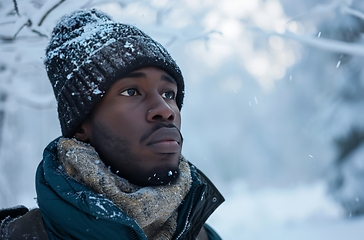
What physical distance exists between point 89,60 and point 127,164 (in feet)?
1.70

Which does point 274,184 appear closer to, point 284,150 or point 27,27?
point 284,150

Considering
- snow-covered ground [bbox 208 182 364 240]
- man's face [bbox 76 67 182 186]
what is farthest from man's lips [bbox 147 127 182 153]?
snow-covered ground [bbox 208 182 364 240]

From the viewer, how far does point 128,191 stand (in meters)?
1.50

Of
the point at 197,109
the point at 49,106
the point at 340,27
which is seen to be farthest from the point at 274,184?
the point at 49,106

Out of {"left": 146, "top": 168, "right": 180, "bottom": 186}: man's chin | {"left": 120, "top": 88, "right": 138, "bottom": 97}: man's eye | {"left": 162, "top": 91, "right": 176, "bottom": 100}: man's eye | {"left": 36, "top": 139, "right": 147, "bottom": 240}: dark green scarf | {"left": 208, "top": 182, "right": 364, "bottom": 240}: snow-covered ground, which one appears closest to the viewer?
{"left": 36, "top": 139, "right": 147, "bottom": 240}: dark green scarf

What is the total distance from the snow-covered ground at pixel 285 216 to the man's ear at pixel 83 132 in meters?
5.35

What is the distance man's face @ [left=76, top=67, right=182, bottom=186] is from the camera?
152 centimetres

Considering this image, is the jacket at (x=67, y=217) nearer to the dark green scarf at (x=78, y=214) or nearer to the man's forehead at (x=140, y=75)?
the dark green scarf at (x=78, y=214)

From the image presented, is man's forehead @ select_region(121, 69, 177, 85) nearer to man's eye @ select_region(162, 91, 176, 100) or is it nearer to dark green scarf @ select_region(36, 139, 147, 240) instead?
man's eye @ select_region(162, 91, 176, 100)

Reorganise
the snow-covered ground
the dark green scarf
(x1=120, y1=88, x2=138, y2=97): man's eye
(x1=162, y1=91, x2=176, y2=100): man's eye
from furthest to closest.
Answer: the snow-covered ground → (x1=162, y1=91, x2=176, y2=100): man's eye → (x1=120, y1=88, x2=138, y2=97): man's eye → the dark green scarf

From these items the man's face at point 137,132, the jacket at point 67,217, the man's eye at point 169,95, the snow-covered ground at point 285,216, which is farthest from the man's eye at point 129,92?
the snow-covered ground at point 285,216

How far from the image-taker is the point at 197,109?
14430 mm

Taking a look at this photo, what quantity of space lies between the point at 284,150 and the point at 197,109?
4.44 meters

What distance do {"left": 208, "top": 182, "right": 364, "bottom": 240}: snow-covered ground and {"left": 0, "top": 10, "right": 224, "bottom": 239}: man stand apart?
5154mm
